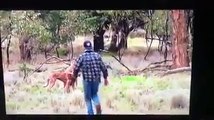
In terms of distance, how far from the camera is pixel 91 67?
2.08 meters

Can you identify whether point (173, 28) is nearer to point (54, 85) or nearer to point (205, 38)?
point (205, 38)

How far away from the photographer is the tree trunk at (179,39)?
2.01 m

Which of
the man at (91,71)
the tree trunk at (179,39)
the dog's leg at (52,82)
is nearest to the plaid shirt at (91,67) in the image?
the man at (91,71)

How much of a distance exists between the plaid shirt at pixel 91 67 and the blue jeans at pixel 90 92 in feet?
0.07

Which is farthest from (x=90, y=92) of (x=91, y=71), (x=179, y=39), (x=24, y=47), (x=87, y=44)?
(x=179, y=39)

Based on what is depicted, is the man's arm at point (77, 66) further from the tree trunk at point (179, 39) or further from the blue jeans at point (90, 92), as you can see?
the tree trunk at point (179, 39)

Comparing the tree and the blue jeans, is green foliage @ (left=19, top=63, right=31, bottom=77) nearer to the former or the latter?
the tree

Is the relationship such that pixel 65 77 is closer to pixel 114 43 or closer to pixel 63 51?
pixel 63 51

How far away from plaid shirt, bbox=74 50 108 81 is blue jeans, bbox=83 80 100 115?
0.02m
